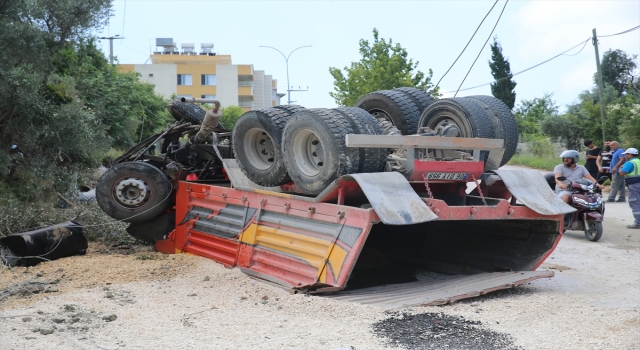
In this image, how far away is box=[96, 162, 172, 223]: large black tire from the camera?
8.63m

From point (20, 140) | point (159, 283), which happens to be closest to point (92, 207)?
point (20, 140)

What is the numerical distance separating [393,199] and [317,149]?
1.26 m

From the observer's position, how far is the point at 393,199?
5.84 m

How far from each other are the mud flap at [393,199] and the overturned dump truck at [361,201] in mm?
13

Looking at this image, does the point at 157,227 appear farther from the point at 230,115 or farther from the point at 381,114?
the point at 230,115

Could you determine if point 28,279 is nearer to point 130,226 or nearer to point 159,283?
point 159,283

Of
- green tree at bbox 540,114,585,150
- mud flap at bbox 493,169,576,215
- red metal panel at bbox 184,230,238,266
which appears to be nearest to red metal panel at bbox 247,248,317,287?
red metal panel at bbox 184,230,238,266

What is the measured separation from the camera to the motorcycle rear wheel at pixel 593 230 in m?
10.4

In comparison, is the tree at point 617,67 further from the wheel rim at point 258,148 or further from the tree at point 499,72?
the wheel rim at point 258,148

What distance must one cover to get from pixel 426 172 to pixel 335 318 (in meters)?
1.86

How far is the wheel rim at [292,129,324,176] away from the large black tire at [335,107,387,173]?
1.34 feet

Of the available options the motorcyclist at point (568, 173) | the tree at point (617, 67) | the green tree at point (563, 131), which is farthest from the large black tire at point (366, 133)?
the tree at point (617, 67)

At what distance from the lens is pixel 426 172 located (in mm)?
6523

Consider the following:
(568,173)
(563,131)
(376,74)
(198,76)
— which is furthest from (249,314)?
(198,76)
